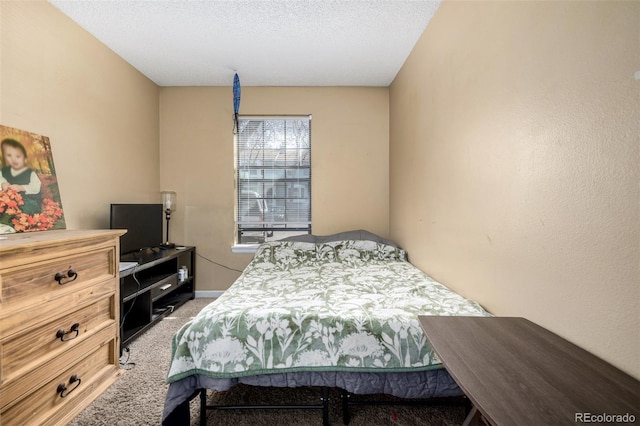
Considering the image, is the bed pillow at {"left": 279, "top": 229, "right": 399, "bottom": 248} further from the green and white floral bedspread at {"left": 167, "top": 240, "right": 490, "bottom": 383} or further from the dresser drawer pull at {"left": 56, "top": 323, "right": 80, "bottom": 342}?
the dresser drawer pull at {"left": 56, "top": 323, "right": 80, "bottom": 342}

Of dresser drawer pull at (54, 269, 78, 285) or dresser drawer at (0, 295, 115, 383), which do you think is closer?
dresser drawer at (0, 295, 115, 383)

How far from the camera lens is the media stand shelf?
231cm

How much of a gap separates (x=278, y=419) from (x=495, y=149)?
1857 millimetres

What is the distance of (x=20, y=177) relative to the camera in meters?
1.76

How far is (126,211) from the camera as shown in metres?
2.62

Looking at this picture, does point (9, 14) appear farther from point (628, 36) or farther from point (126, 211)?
point (628, 36)

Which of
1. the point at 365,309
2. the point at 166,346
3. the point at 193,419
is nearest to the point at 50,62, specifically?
the point at 166,346

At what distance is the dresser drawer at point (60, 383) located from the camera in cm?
124

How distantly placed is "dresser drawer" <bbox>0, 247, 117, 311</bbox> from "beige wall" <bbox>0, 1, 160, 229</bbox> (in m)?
0.79

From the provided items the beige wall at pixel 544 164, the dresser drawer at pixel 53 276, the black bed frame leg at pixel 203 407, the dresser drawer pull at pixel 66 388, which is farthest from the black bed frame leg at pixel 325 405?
the dresser drawer at pixel 53 276

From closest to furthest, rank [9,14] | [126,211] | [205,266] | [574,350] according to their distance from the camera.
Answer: [574,350], [9,14], [126,211], [205,266]

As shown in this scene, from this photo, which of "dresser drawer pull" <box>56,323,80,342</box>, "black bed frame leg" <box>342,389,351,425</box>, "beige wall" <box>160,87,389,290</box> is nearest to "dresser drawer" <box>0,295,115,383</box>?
"dresser drawer pull" <box>56,323,80,342</box>

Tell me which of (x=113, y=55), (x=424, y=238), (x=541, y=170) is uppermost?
(x=113, y=55)

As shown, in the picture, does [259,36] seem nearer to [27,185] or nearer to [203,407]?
[27,185]
